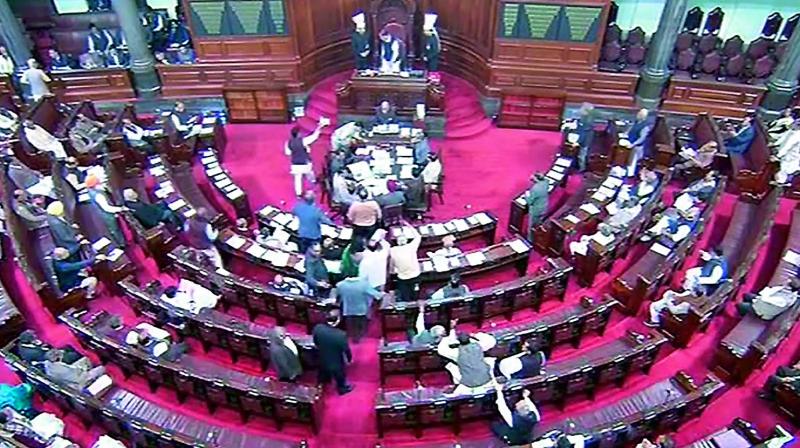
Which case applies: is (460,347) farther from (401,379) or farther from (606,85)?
(606,85)

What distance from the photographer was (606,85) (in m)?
13.9

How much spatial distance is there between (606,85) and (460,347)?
29.4 feet

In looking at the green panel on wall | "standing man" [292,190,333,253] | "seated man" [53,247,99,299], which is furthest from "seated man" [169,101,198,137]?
the green panel on wall

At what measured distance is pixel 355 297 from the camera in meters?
8.27

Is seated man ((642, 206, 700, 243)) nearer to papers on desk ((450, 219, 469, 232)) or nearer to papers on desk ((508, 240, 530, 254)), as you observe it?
papers on desk ((508, 240, 530, 254))

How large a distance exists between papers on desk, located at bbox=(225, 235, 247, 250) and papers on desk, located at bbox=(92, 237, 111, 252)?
1.85m

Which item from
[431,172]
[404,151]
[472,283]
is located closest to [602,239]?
[472,283]

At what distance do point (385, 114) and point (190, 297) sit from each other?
574cm

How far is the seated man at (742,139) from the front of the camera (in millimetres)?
11797

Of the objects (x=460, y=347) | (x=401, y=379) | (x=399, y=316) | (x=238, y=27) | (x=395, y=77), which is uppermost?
(x=238, y=27)

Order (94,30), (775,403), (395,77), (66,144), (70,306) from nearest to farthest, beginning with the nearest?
(775,403) → (70,306) → (66,144) → (395,77) → (94,30)

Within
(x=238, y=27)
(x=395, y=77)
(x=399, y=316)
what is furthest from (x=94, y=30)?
(x=399, y=316)

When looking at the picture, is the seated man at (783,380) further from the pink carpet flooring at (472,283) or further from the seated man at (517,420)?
the seated man at (517,420)

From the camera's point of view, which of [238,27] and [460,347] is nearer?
[460,347]
